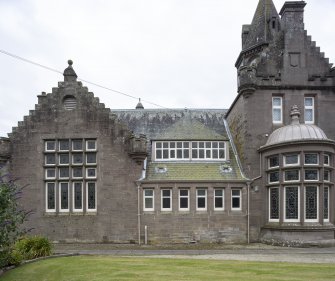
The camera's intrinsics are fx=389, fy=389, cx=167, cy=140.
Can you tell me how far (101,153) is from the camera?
3031 cm

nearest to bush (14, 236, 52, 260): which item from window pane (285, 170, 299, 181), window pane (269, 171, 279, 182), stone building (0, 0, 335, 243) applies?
stone building (0, 0, 335, 243)

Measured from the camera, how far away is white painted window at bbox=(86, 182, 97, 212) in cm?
3008

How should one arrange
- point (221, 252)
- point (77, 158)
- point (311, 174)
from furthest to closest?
point (77, 158)
point (311, 174)
point (221, 252)

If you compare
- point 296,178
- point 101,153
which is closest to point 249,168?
point 296,178

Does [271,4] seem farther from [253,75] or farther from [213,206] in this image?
[213,206]

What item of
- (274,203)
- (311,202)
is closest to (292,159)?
(311,202)

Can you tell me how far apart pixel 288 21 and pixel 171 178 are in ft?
51.5

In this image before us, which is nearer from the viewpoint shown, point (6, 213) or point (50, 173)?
point (6, 213)

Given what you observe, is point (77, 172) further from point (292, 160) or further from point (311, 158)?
point (311, 158)

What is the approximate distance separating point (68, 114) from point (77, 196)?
6.50 metres

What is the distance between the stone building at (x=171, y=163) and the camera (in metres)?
29.5

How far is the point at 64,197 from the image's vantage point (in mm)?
30281

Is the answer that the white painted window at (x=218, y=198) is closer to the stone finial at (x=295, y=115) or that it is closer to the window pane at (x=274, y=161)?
the window pane at (x=274, y=161)

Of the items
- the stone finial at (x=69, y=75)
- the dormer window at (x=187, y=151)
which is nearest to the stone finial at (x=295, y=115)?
the dormer window at (x=187, y=151)
